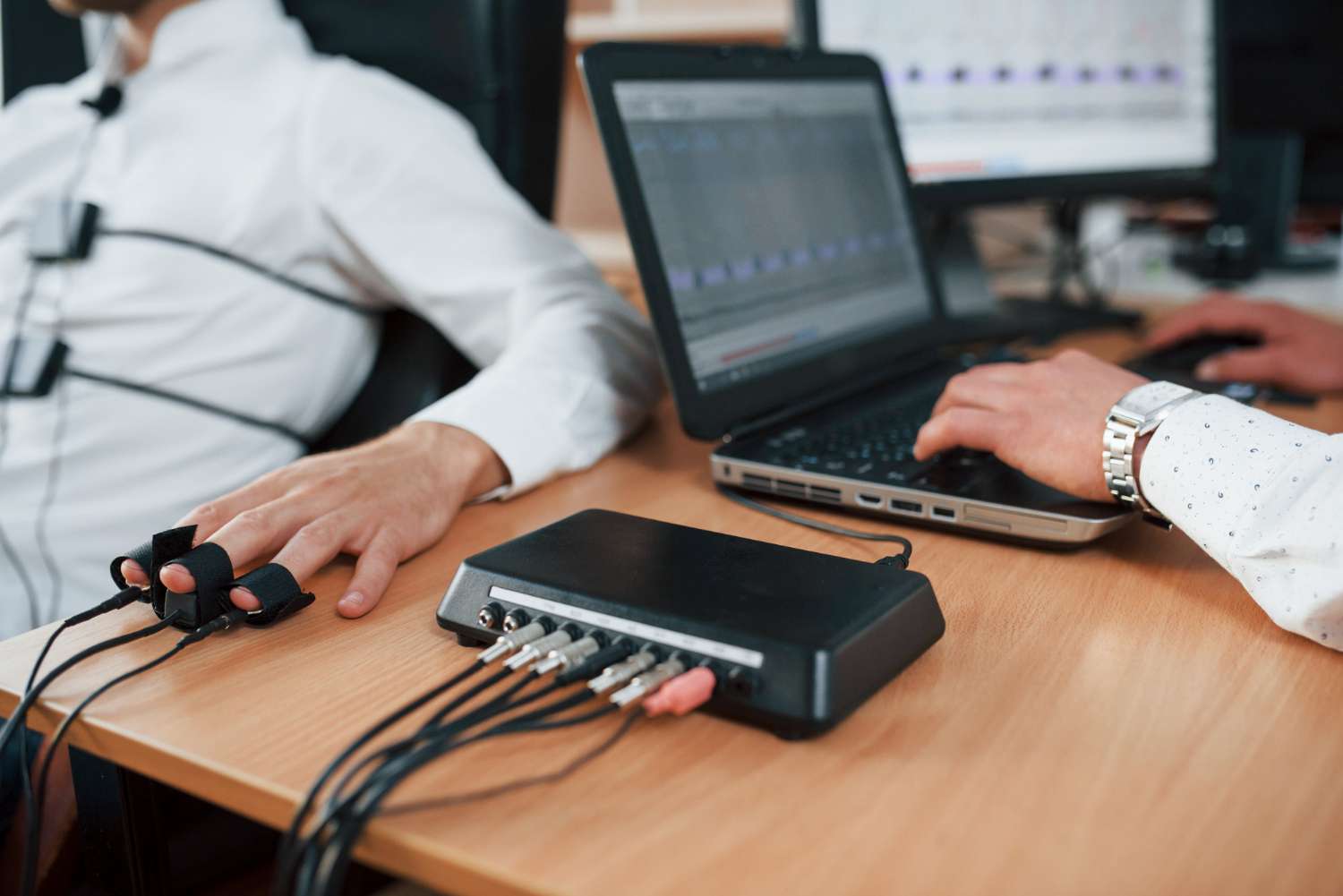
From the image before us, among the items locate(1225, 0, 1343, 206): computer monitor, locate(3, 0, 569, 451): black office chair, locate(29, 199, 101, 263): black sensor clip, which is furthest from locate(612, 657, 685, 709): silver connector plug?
locate(1225, 0, 1343, 206): computer monitor

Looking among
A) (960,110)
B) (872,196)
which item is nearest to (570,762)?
(872,196)

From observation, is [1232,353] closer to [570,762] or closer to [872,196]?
[872,196]

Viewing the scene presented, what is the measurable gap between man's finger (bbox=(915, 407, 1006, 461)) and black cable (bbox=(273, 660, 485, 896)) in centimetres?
35

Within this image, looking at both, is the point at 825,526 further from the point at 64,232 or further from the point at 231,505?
the point at 64,232

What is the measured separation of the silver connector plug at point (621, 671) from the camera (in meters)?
0.46

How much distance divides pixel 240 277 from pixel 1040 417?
28.8 inches

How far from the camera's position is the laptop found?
70 centimetres

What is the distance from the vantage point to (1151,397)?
636 mm

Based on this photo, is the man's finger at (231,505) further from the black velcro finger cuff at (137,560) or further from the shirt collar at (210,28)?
the shirt collar at (210,28)

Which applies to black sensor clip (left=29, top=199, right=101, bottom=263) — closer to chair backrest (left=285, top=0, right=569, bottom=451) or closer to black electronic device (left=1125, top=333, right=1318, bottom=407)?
chair backrest (left=285, top=0, right=569, bottom=451)

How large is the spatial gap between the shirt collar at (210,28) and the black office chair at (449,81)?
8 cm

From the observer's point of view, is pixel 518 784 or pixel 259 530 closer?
pixel 518 784

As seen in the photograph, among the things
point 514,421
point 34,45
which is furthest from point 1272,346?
point 34,45

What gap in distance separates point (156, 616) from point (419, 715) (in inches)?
7.3
